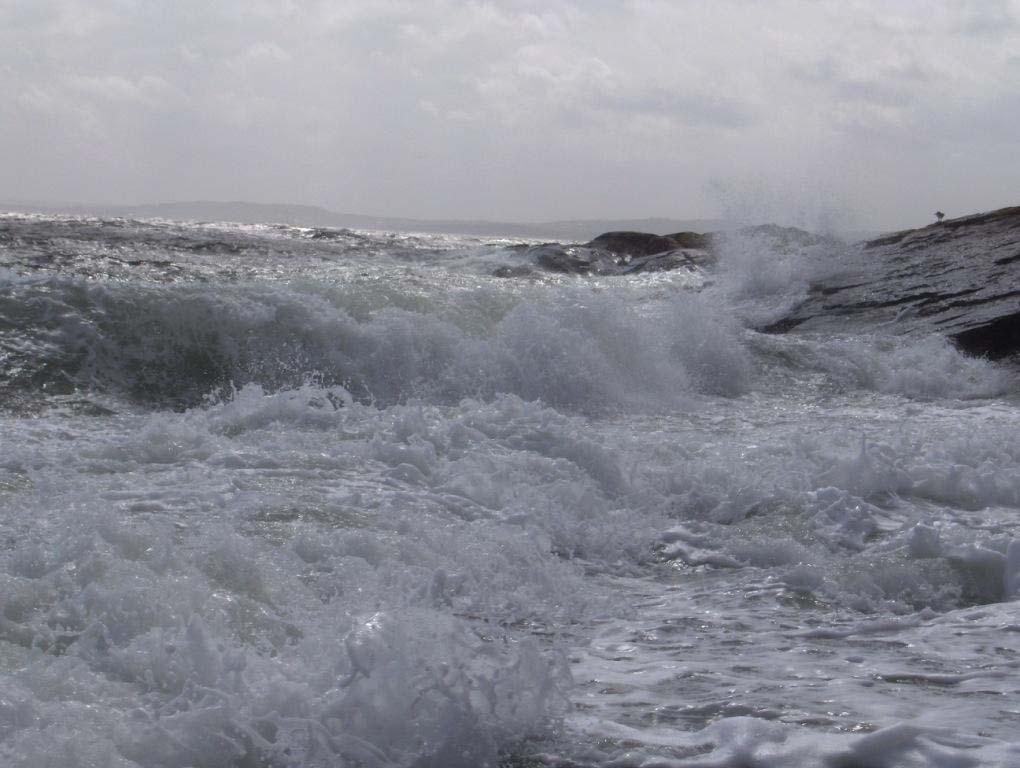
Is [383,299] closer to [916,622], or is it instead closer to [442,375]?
[442,375]

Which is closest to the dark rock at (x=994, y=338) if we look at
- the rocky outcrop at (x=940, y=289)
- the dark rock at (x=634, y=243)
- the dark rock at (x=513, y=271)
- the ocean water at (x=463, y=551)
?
the rocky outcrop at (x=940, y=289)

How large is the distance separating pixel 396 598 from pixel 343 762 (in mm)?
1064

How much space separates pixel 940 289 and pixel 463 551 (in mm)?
10685

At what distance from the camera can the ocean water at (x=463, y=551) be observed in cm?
272

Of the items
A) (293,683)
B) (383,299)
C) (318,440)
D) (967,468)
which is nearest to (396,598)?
(293,683)

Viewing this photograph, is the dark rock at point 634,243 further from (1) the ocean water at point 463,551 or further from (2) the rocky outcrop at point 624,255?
(1) the ocean water at point 463,551

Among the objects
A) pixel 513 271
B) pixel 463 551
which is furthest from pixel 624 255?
pixel 463 551

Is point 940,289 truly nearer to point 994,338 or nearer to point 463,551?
point 994,338

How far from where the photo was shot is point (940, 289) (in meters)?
13.1

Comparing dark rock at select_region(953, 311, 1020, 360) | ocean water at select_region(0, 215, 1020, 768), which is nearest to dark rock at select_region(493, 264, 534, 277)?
dark rock at select_region(953, 311, 1020, 360)

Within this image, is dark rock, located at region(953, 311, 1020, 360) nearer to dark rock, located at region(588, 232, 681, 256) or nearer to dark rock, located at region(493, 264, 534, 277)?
dark rock, located at region(493, 264, 534, 277)

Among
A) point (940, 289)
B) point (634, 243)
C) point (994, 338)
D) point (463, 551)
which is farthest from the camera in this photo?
point (634, 243)

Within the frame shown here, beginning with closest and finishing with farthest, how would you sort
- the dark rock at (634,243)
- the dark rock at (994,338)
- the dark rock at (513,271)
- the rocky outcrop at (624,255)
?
the dark rock at (994,338), the dark rock at (513,271), the rocky outcrop at (624,255), the dark rock at (634,243)

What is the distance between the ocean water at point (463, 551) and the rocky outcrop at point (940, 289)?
227cm
